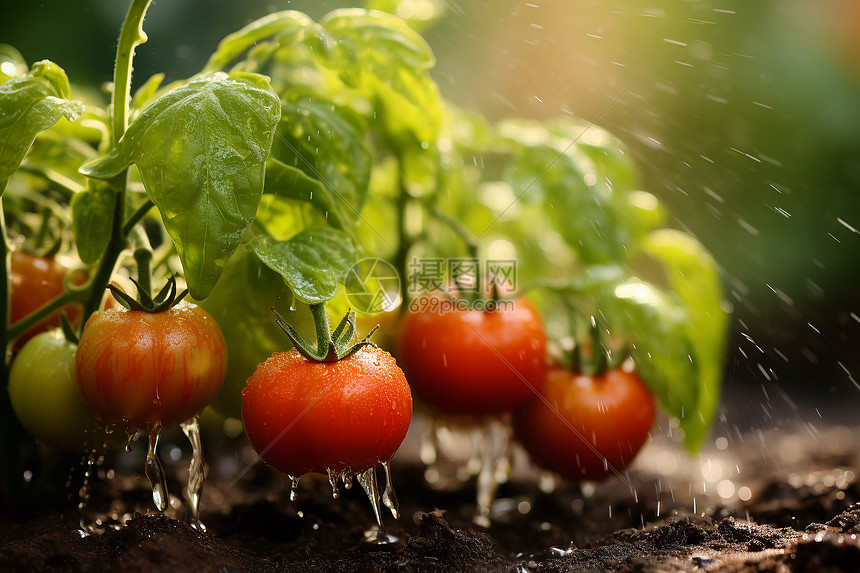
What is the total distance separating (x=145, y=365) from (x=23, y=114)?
0.22 metres

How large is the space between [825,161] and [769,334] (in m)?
0.47

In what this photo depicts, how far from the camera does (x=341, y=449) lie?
1.98ft

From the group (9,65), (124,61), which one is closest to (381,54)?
(124,61)

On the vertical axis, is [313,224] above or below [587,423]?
above

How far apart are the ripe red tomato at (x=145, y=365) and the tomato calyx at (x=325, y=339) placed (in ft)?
0.23

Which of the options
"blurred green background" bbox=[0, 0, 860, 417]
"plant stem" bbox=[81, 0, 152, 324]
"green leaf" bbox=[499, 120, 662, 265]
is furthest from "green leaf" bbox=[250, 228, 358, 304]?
"blurred green background" bbox=[0, 0, 860, 417]

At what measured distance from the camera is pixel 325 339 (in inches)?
24.3

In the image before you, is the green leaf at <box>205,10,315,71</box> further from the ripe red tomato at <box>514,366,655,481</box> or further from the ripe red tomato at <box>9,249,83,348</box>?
the ripe red tomato at <box>514,366,655,481</box>

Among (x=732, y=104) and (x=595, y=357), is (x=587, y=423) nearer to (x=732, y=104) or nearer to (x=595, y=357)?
(x=595, y=357)

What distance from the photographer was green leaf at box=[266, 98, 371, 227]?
2.33 feet

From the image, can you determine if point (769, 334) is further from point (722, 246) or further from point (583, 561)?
point (583, 561)

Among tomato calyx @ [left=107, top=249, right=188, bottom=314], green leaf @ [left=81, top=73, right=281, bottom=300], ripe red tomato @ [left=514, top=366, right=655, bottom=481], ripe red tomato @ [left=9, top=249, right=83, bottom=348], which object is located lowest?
ripe red tomato @ [left=514, top=366, right=655, bottom=481]

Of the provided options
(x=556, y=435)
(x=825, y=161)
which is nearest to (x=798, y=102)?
(x=825, y=161)

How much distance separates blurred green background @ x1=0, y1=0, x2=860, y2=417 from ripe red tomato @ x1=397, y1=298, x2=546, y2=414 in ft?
3.06
